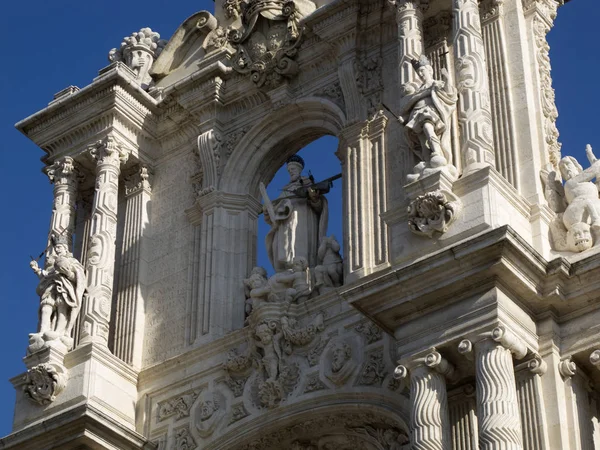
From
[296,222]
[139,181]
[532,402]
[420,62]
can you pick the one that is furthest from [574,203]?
[139,181]

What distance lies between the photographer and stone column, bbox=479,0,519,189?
1984 centimetres

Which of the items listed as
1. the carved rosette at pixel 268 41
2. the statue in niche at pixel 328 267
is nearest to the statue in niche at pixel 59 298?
the statue in niche at pixel 328 267

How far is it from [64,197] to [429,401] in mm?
7894

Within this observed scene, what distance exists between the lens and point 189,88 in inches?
941

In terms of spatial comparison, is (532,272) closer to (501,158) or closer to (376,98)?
(501,158)

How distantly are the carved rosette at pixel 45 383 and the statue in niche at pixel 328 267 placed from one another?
3.48 metres

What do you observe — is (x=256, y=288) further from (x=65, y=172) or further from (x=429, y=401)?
(x=429, y=401)

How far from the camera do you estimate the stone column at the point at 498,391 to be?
16734mm

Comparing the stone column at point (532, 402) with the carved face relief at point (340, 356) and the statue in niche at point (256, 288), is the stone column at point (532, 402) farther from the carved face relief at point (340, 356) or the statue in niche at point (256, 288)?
the statue in niche at point (256, 288)

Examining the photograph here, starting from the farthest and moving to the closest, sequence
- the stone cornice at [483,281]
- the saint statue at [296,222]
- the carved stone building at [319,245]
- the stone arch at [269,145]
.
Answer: the stone arch at [269,145] → the saint statue at [296,222] → the carved stone building at [319,245] → the stone cornice at [483,281]

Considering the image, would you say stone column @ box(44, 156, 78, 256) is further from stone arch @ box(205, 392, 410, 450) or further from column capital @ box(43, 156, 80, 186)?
stone arch @ box(205, 392, 410, 450)

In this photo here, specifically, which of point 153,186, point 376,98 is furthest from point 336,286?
point 153,186

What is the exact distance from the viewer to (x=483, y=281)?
1784 centimetres

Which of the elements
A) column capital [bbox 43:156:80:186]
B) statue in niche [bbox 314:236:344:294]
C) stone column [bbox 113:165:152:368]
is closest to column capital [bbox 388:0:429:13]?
statue in niche [bbox 314:236:344:294]
